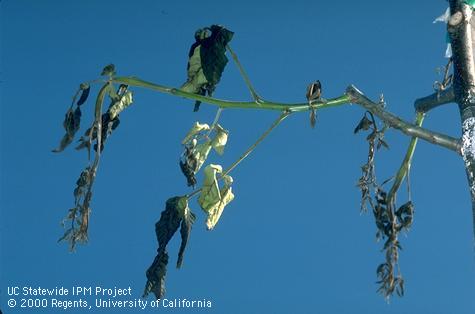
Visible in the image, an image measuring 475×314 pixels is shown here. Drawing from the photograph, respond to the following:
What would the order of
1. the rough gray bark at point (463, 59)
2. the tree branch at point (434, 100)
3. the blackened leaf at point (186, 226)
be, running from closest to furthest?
the rough gray bark at point (463, 59)
the tree branch at point (434, 100)
the blackened leaf at point (186, 226)

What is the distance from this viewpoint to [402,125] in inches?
35.3

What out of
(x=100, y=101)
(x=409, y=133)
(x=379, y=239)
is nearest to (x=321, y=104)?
(x=409, y=133)

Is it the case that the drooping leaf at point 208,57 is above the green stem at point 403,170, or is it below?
above

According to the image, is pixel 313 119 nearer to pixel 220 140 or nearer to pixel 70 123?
pixel 220 140

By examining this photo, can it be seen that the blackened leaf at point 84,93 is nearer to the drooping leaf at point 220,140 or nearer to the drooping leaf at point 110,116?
the drooping leaf at point 110,116

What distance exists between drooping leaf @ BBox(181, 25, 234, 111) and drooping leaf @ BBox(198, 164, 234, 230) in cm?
10

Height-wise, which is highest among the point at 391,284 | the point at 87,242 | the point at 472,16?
the point at 472,16

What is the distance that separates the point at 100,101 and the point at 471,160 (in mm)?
568

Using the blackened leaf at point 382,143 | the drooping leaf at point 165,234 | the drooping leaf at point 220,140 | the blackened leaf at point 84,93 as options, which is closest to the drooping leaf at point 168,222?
the drooping leaf at point 165,234

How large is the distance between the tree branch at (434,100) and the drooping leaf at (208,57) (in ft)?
0.95

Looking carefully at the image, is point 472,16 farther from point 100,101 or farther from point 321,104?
point 100,101

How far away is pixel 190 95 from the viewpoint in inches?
39.3

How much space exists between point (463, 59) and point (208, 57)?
0.37 m

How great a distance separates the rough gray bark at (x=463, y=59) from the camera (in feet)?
2.60
